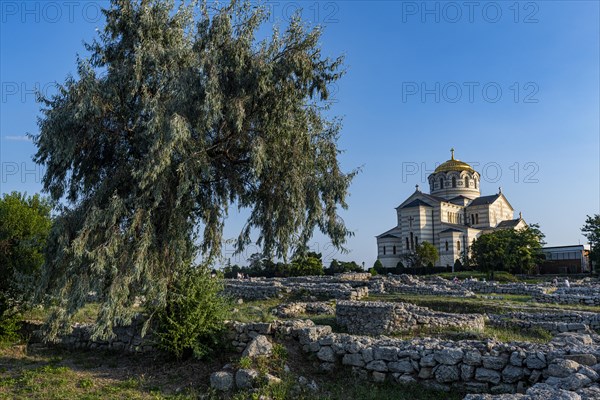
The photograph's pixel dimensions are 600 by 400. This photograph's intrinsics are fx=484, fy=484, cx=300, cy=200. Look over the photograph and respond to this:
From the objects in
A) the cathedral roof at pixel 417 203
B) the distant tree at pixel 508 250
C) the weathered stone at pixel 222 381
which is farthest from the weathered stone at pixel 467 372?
the cathedral roof at pixel 417 203

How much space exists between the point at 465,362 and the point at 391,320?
6.38 m

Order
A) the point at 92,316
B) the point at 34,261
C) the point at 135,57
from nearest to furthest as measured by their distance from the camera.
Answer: the point at 135,57 → the point at 34,261 → the point at 92,316

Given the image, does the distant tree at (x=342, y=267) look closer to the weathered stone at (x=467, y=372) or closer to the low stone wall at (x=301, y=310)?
the low stone wall at (x=301, y=310)

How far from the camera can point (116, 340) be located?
1327 cm

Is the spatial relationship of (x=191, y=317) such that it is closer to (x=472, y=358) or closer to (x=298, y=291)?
(x=472, y=358)

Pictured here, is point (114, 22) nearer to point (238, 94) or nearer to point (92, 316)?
point (238, 94)

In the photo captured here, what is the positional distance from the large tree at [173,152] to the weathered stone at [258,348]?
2388 millimetres

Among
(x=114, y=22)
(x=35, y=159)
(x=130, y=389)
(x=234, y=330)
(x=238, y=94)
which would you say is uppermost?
(x=114, y=22)

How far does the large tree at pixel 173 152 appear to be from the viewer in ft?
35.3

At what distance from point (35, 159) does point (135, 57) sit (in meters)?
3.94

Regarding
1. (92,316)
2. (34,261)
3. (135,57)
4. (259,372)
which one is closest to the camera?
(259,372)

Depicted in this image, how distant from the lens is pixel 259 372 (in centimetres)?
968

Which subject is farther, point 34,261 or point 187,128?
point 34,261

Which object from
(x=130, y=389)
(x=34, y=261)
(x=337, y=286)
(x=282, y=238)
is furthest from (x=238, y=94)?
(x=337, y=286)
